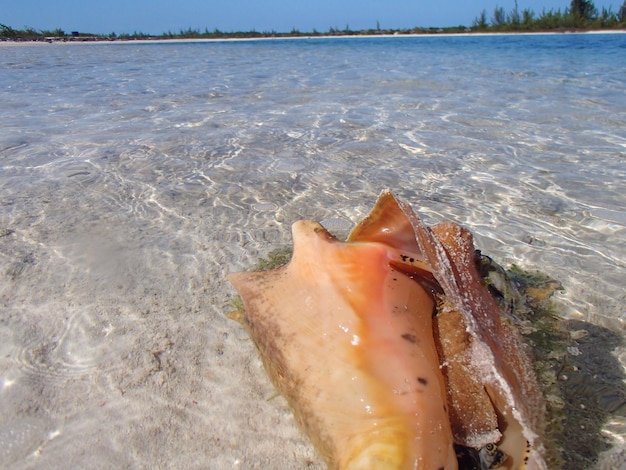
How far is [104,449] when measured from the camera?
1.72m

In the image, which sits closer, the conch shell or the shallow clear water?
the conch shell

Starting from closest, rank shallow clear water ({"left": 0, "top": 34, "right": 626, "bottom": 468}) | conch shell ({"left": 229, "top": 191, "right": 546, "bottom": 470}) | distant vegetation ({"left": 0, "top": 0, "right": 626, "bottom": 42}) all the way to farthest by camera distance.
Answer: conch shell ({"left": 229, "top": 191, "right": 546, "bottom": 470}) < shallow clear water ({"left": 0, "top": 34, "right": 626, "bottom": 468}) < distant vegetation ({"left": 0, "top": 0, "right": 626, "bottom": 42})

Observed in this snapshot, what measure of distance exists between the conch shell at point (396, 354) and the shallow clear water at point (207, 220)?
41cm

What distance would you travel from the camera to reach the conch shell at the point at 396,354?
1.28 m

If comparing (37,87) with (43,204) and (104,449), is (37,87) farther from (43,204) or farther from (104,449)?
(104,449)

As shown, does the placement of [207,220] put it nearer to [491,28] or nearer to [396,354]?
[396,354]

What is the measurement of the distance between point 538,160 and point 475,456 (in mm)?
4154

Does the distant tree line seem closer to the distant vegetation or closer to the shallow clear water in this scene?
the distant vegetation

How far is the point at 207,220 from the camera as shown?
3.56 meters

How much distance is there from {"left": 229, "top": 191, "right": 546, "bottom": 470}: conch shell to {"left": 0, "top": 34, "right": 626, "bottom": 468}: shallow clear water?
413 mm

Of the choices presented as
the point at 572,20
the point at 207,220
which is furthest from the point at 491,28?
the point at 207,220

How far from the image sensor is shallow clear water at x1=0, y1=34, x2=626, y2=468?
1.85 meters

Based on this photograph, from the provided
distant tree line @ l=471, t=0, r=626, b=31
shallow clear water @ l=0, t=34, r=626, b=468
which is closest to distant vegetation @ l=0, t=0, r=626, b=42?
distant tree line @ l=471, t=0, r=626, b=31

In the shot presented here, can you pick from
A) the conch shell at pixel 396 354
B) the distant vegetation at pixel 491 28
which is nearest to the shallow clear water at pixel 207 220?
the conch shell at pixel 396 354
